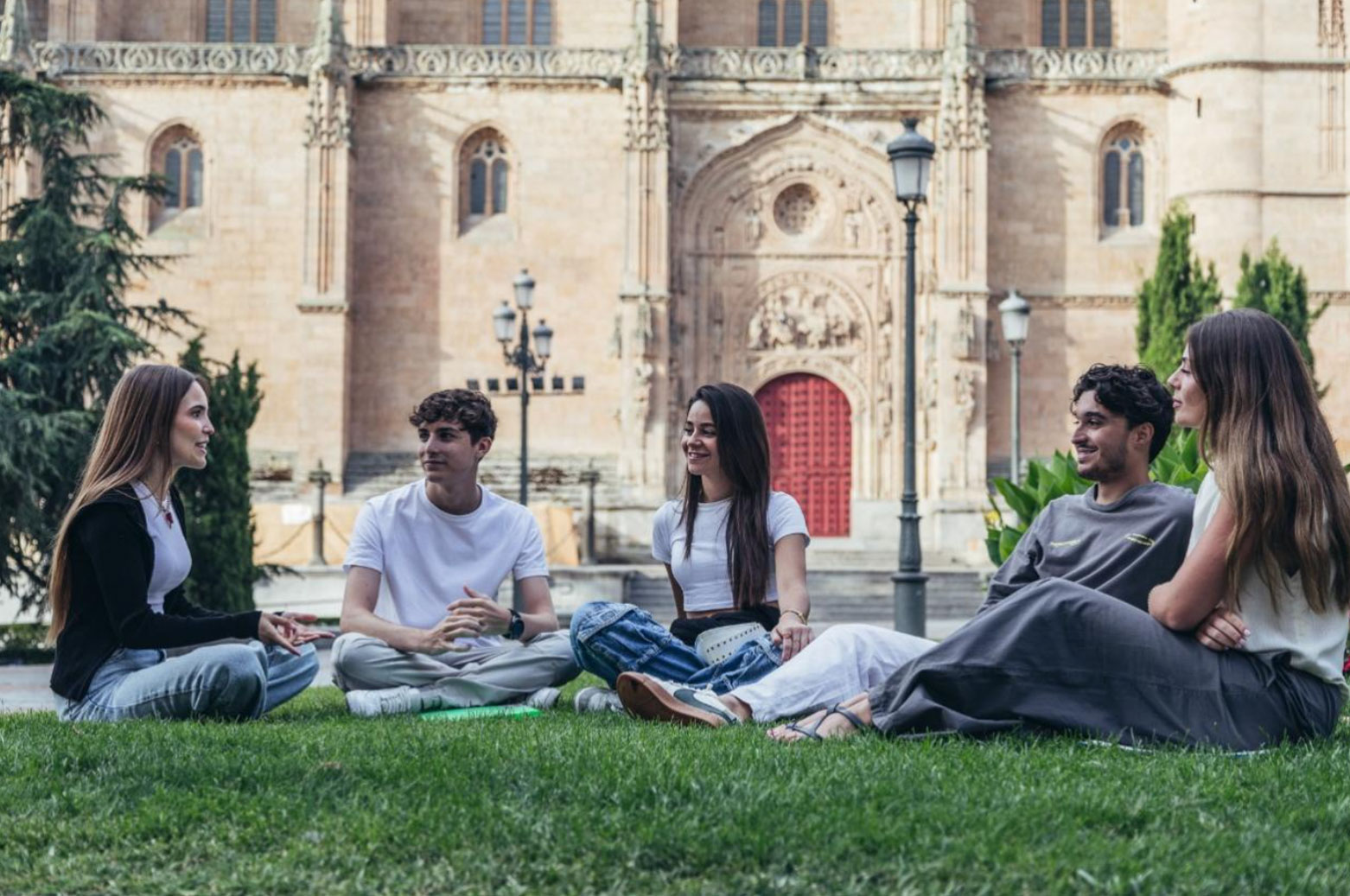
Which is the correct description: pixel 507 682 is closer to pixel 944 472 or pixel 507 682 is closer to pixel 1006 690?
pixel 1006 690

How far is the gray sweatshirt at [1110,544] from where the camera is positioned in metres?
5.89

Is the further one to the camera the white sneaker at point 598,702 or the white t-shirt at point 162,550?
the white sneaker at point 598,702

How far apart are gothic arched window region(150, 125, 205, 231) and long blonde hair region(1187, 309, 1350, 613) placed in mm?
29270

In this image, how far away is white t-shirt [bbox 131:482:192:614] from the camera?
6348 millimetres

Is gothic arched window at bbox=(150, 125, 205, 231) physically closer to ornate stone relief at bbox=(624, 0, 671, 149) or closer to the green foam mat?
ornate stone relief at bbox=(624, 0, 671, 149)

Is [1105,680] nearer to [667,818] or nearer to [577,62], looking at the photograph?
[667,818]

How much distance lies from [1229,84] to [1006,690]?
27489mm

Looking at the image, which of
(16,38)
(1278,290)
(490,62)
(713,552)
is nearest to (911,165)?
(713,552)

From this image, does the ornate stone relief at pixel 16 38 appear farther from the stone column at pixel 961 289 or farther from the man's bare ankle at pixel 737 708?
the man's bare ankle at pixel 737 708

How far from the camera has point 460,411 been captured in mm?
7152

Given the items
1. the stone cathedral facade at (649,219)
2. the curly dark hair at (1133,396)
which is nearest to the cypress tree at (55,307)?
the stone cathedral facade at (649,219)

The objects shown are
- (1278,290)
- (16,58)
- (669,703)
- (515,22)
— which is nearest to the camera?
(669,703)

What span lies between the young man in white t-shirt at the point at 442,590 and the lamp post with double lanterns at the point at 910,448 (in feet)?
23.6

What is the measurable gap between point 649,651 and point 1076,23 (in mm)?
29831
